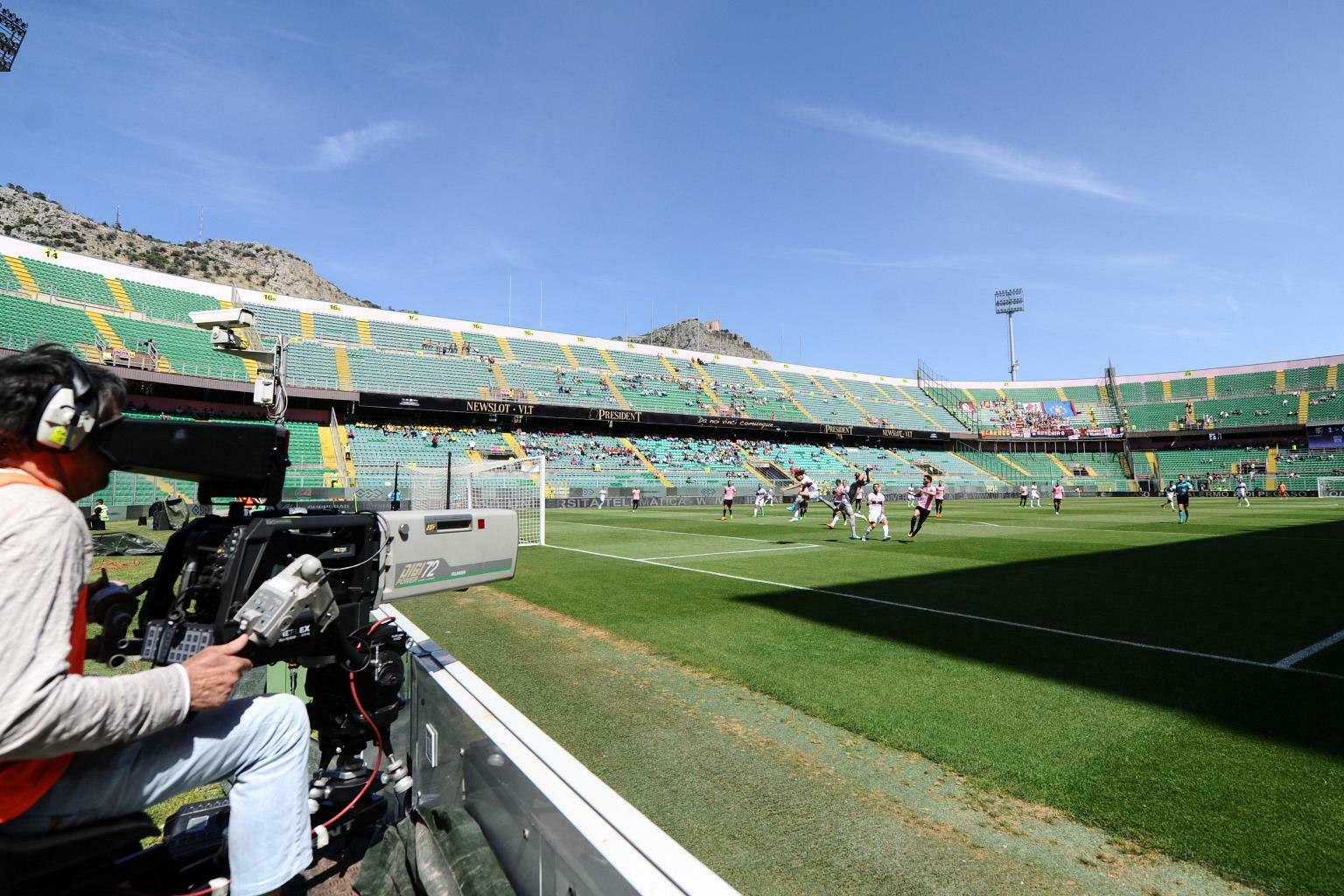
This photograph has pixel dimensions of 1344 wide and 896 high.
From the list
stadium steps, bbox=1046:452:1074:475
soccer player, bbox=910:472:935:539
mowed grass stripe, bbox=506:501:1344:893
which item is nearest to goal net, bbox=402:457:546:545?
mowed grass stripe, bbox=506:501:1344:893

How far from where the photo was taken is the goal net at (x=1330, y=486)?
Answer: 43.5m

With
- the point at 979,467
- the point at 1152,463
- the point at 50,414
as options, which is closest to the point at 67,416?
the point at 50,414

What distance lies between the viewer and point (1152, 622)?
6879mm

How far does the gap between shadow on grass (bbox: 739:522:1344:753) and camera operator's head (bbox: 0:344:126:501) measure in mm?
5820

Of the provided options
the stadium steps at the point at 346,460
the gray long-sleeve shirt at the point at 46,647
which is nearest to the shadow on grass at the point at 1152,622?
the gray long-sleeve shirt at the point at 46,647

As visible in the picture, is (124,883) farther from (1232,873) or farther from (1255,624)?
(1255,624)

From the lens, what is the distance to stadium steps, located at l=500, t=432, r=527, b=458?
39.9 metres

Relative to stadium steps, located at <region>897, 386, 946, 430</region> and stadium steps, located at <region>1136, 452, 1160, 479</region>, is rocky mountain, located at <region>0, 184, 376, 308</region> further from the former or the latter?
stadium steps, located at <region>1136, 452, 1160, 479</region>

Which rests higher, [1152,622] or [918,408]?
[918,408]

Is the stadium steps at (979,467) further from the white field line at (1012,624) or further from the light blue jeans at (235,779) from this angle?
the light blue jeans at (235,779)

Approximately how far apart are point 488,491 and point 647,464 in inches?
925

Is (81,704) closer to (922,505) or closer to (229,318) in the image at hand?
(229,318)

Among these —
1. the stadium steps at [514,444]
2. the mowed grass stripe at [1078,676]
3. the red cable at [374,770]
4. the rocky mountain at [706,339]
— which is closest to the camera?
the red cable at [374,770]

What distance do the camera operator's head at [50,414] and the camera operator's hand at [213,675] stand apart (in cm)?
52
